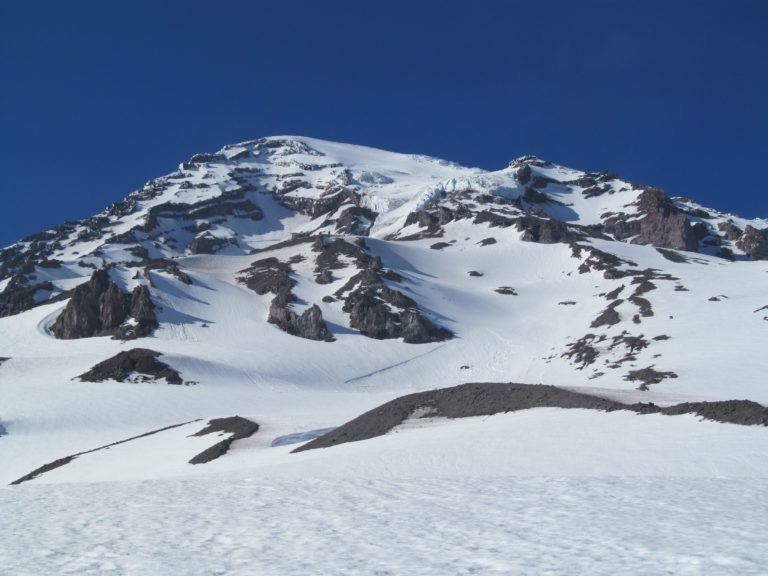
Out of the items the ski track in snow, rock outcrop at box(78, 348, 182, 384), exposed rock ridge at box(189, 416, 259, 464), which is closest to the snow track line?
rock outcrop at box(78, 348, 182, 384)

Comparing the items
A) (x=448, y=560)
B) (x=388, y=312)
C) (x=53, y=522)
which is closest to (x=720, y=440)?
(x=448, y=560)

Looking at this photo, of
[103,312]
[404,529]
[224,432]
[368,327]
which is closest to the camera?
[404,529]

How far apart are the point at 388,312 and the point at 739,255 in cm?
10095

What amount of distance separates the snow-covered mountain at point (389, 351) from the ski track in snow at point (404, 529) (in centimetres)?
279

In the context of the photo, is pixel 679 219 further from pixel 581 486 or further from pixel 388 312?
pixel 581 486

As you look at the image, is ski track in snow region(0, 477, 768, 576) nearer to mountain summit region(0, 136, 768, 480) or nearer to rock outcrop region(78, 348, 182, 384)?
mountain summit region(0, 136, 768, 480)

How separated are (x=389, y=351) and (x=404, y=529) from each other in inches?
2377

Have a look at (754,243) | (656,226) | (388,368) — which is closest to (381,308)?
(388,368)

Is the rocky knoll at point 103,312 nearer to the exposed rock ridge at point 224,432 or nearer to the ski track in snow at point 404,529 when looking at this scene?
the exposed rock ridge at point 224,432

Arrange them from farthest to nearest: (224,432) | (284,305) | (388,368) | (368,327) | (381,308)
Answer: (284,305), (381,308), (368,327), (388,368), (224,432)

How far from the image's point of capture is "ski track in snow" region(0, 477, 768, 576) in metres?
7.27

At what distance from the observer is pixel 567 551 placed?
756cm

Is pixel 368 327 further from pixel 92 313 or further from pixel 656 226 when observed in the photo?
pixel 656 226

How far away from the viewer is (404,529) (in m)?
8.98
